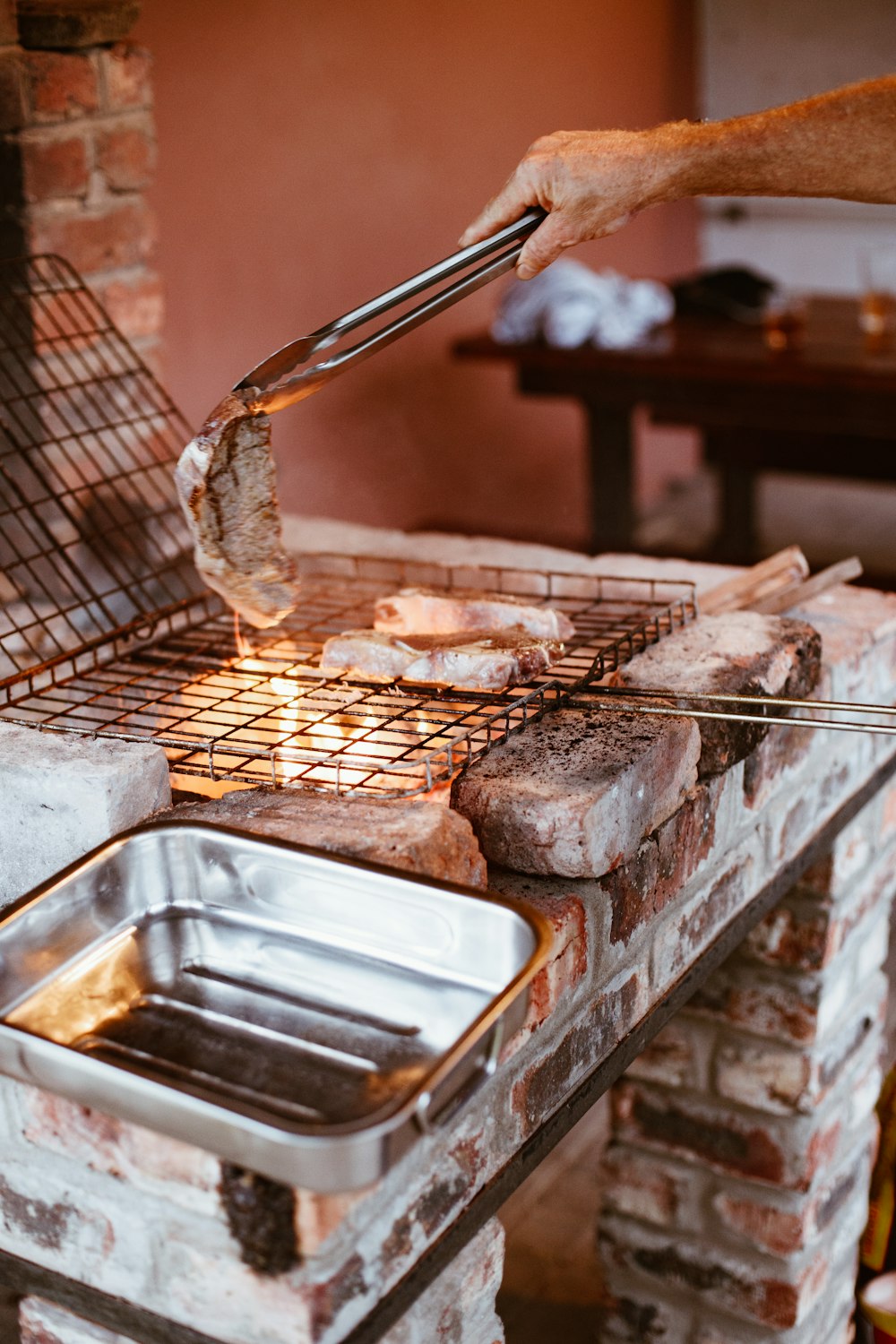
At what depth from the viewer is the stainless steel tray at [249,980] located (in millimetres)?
1053

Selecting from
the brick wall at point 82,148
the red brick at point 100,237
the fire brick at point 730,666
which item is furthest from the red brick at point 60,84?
the fire brick at point 730,666

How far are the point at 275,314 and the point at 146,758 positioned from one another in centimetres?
294

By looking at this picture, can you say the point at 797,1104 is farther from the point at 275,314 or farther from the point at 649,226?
the point at 649,226

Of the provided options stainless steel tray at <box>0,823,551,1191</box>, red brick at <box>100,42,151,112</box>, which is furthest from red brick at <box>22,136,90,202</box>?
stainless steel tray at <box>0,823,551,1191</box>

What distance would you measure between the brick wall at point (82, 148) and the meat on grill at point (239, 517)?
761 mm

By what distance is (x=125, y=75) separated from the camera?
2.32 meters

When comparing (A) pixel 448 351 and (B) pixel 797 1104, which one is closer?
(B) pixel 797 1104

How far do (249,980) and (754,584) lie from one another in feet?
3.70

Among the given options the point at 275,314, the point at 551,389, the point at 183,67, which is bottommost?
the point at 551,389

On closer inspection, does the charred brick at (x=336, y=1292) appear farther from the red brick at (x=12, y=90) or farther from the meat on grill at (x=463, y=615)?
the red brick at (x=12, y=90)

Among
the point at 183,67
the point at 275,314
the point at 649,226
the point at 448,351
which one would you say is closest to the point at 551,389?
the point at 448,351

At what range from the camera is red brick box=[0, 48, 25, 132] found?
83.4 inches

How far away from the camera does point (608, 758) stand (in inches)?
58.7

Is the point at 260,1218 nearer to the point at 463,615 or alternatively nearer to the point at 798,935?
the point at 463,615
